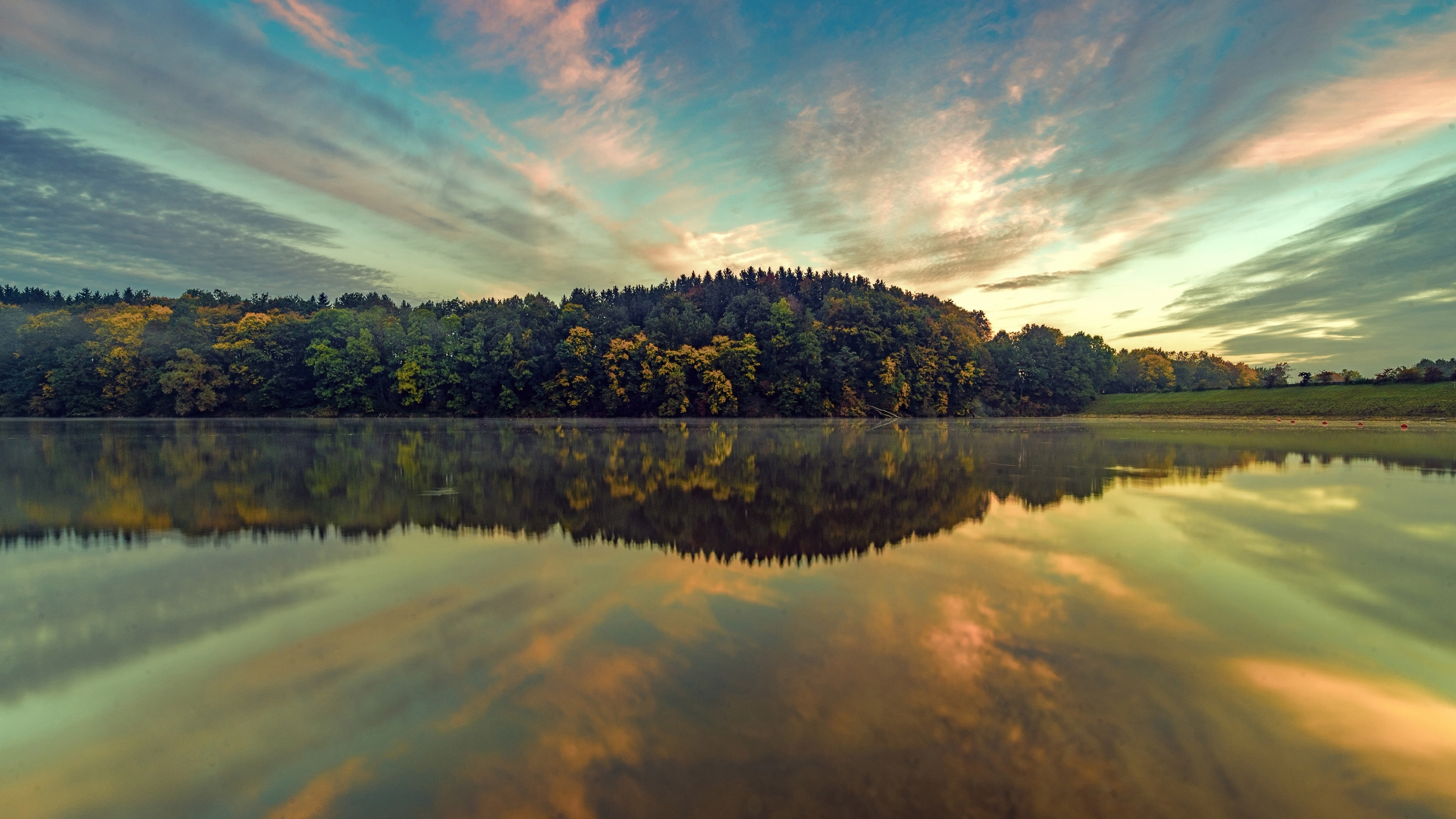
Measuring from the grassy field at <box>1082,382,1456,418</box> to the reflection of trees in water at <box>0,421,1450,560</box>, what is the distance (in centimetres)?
2899

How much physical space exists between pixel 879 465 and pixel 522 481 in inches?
454

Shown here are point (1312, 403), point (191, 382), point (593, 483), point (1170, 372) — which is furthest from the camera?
point (1170, 372)

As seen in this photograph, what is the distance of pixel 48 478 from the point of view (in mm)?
16938

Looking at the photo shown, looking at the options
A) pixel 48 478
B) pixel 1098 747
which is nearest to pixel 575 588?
pixel 1098 747

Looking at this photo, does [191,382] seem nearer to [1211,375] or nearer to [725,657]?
[725,657]

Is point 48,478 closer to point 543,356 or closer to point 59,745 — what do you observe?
point 59,745

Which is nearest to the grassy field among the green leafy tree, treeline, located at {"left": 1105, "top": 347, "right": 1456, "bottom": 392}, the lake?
treeline, located at {"left": 1105, "top": 347, "right": 1456, "bottom": 392}

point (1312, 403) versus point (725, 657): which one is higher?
point (1312, 403)

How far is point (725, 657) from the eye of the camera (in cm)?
559

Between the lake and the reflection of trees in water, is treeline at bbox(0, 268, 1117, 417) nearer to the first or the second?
the reflection of trees in water

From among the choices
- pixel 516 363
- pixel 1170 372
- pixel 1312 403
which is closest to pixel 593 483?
pixel 516 363

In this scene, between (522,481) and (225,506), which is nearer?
(225,506)

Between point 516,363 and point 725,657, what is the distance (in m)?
68.6

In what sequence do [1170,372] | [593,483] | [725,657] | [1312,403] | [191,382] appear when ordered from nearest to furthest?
1. [725,657]
2. [593,483]
3. [1312,403]
4. [191,382]
5. [1170,372]
